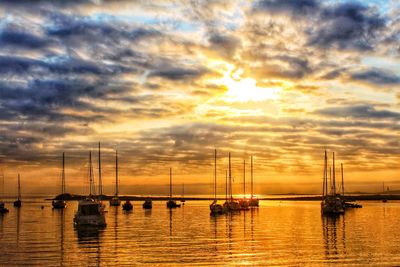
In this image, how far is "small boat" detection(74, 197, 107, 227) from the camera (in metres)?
73.4

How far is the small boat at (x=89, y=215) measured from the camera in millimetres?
73438

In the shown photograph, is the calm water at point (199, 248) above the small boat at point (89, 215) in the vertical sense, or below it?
below

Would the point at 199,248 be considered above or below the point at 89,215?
below

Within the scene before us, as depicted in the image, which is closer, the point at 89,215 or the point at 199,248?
the point at 199,248

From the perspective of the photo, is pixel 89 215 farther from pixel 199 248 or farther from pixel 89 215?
pixel 199 248

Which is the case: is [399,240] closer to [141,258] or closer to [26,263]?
[141,258]

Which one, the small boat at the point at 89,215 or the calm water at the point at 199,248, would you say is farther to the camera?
the small boat at the point at 89,215

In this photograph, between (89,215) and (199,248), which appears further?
(89,215)

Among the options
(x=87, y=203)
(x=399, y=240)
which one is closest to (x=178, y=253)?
(x=399, y=240)

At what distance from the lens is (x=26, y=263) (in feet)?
131

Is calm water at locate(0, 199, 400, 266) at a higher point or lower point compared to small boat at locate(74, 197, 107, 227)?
lower

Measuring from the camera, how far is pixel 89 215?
7388 cm

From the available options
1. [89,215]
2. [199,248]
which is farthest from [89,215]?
[199,248]

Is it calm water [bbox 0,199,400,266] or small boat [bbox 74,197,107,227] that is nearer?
calm water [bbox 0,199,400,266]
